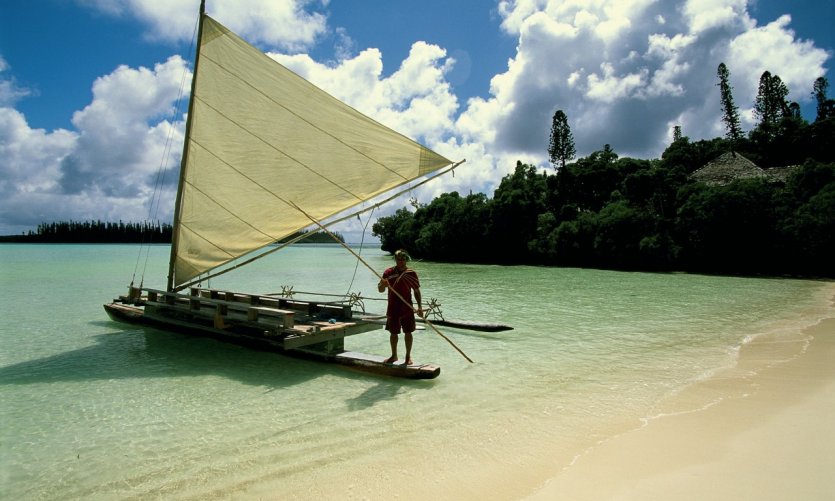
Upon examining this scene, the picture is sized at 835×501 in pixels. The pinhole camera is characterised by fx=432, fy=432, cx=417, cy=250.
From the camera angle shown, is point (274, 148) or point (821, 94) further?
point (821, 94)

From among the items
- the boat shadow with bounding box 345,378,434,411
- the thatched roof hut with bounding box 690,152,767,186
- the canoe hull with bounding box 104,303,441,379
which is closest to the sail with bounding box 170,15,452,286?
the canoe hull with bounding box 104,303,441,379

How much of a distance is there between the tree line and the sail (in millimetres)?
44623

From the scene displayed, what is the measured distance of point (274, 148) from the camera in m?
9.43

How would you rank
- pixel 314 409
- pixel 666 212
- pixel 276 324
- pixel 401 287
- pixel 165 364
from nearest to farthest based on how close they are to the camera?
pixel 314 409, pixel 401 287, pixel 276 324, pixel 165 364, pixel 666 212

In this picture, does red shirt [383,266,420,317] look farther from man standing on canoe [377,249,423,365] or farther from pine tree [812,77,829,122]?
pine tree [812,77,829,122]

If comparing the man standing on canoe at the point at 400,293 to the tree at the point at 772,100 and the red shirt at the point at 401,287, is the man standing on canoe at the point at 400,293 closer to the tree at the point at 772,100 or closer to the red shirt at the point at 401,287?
the red shirt at the point at 401,287

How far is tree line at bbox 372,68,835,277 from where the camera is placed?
41.0 metres

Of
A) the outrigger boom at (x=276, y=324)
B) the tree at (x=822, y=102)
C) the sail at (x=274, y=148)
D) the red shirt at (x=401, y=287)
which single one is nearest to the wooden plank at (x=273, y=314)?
the outrigger boom at (x=276, y=324)

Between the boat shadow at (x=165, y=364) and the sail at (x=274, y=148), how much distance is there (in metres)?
2.46

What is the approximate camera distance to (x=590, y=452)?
16.7 feet

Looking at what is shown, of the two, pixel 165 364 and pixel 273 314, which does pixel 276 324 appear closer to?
pixel 273 314

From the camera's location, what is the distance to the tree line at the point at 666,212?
41000 millimetres

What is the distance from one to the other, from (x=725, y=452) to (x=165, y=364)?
1005cm

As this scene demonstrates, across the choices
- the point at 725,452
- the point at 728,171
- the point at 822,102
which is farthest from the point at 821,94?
the point at 725,452
